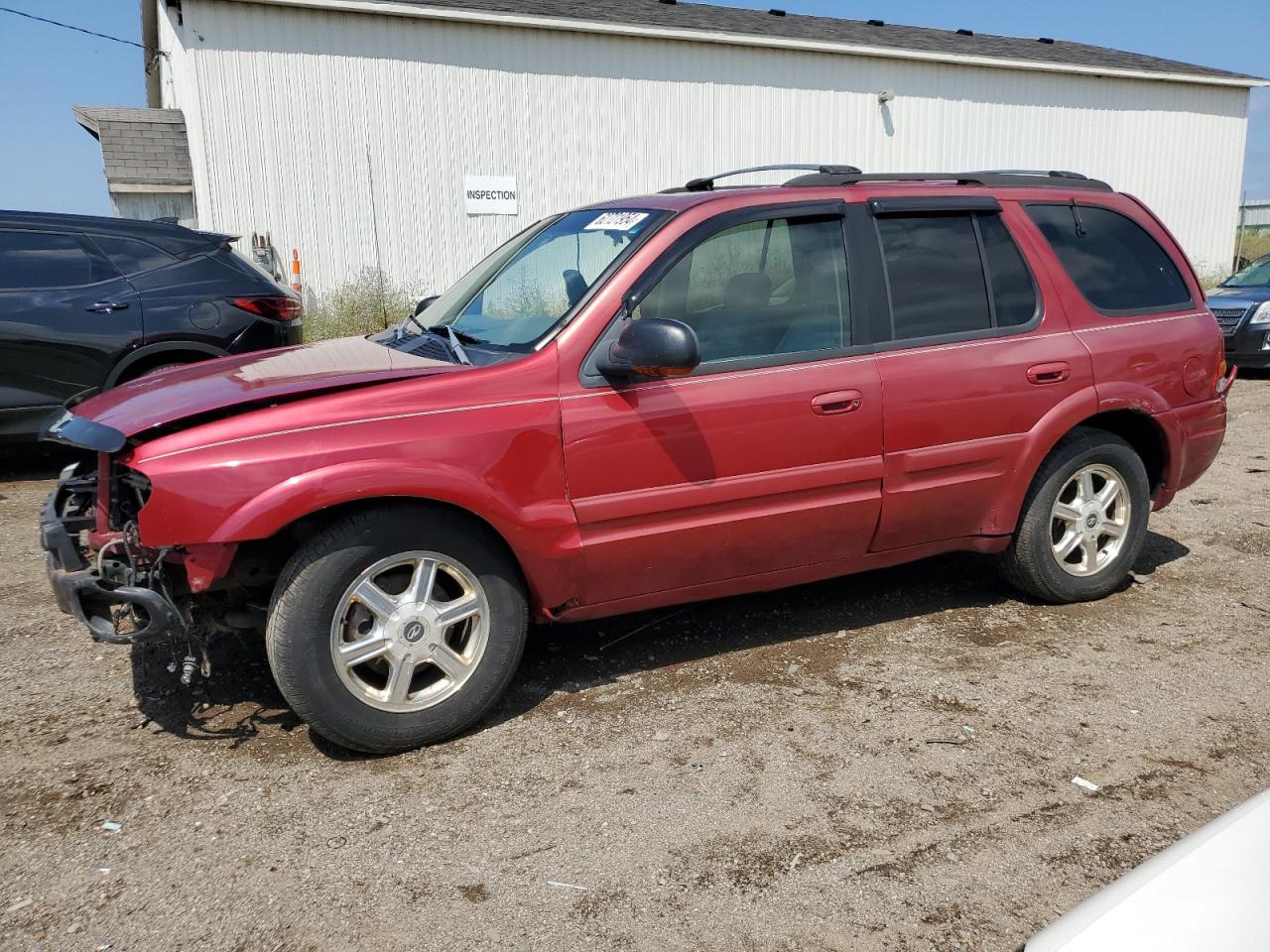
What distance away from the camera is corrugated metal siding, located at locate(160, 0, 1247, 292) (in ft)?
47.8

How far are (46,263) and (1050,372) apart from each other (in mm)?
6430

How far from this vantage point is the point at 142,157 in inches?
685

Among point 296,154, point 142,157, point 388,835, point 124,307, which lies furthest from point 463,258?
point 388,835

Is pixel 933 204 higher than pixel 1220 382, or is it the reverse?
pixel 933 204

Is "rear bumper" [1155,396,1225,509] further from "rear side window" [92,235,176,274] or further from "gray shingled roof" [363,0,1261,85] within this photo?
"gray shingled roof" [363,0,1261,85]

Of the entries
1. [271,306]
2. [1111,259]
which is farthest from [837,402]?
[271,306]

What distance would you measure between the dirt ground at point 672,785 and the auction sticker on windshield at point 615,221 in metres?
1.73

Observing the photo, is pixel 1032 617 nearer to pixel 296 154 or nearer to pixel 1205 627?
pixel 1205 627

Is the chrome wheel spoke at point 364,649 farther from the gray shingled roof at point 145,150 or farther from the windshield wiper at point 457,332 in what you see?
the gray shingled roof at point 145,150

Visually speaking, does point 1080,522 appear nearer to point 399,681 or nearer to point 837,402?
point 837,402

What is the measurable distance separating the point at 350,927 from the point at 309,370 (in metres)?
1.93

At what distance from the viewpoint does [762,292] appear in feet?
13.4

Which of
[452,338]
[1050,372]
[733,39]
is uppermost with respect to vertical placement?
[733,39]

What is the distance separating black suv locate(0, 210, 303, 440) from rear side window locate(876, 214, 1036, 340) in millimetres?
4956
